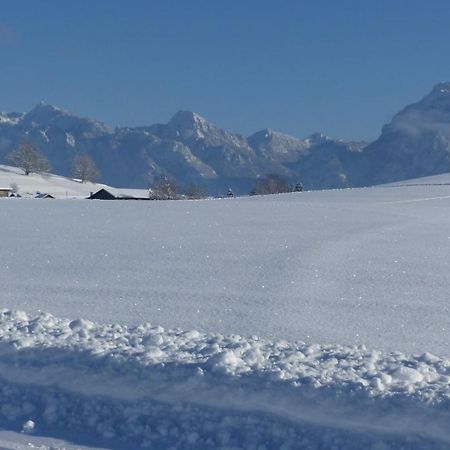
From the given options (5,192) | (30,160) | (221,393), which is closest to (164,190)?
(30,160)

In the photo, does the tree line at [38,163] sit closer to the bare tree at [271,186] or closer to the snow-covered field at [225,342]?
the bare tree at [271,186]

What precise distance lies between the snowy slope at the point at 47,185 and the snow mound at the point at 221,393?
83.3 metres

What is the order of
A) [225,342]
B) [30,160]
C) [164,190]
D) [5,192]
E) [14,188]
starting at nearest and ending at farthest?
[225,342] < [5,192] < [14,188] < [164,190] < [30,160]

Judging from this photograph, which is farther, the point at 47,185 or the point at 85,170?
the point at 85,170

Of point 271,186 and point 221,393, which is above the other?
point 271,186

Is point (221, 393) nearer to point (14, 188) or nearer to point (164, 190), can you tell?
point (14, 188)

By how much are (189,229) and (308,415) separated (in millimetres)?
13702

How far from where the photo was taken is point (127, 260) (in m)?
14.2

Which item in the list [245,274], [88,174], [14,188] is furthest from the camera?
[88,174]

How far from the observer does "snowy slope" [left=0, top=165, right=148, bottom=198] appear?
94.0 metres

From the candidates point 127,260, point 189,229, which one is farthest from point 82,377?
point 189,229

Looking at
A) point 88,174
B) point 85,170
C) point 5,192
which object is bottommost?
point 5,192

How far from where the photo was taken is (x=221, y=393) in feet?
21.0

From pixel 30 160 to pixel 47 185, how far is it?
9910 mm
